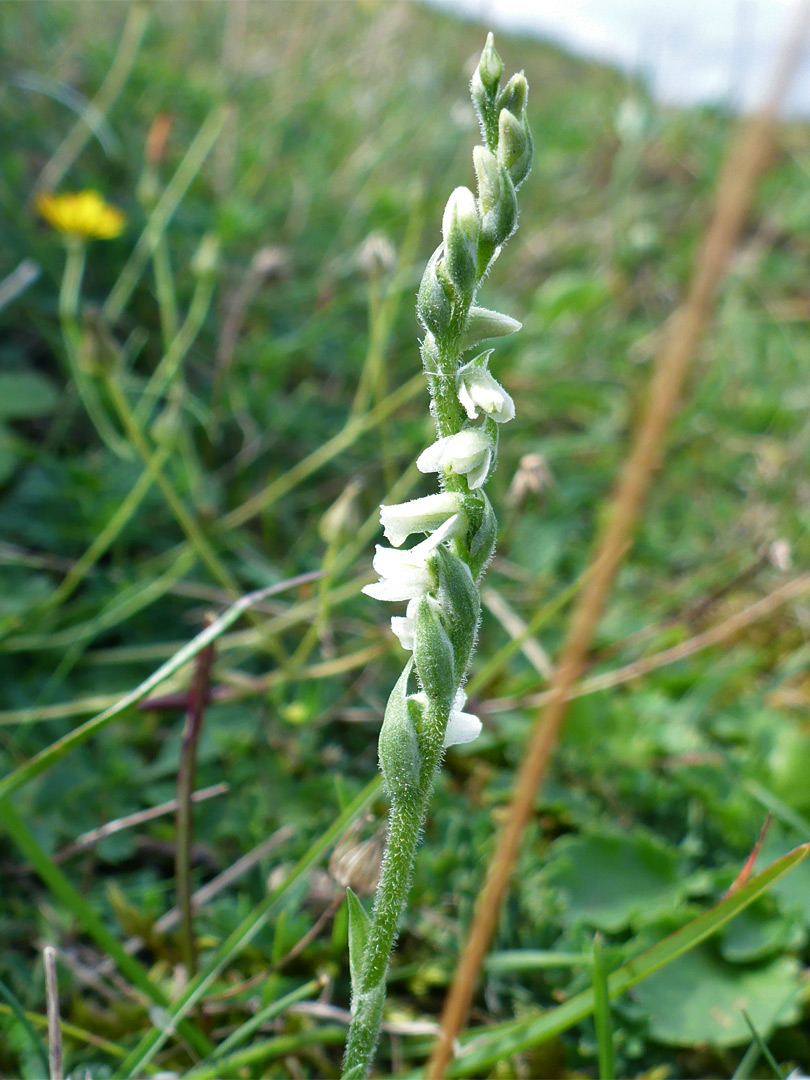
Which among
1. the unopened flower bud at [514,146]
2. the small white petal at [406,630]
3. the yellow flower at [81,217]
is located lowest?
the yellow flower at [81,217]

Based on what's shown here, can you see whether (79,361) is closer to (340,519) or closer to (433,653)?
(340,519)

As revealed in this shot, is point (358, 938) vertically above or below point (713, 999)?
above

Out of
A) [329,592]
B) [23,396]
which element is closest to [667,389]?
[329,592]

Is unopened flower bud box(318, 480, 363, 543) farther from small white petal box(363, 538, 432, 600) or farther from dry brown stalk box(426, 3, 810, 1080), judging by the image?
dry brown stalk box(426, 3, 810, 1080)

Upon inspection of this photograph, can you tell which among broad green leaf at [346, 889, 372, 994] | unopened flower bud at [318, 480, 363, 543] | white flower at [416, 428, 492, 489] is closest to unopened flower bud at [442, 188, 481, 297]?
white flower at [416, 428, 492, 489]

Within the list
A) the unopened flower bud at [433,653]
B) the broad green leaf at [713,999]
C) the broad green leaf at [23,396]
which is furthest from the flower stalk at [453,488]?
the broad green leaf at [23,396]

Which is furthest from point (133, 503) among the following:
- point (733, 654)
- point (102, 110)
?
point (102, 110)

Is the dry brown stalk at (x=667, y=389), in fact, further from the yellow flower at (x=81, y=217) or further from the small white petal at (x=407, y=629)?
the yellow flower at (x=81, y=217)
